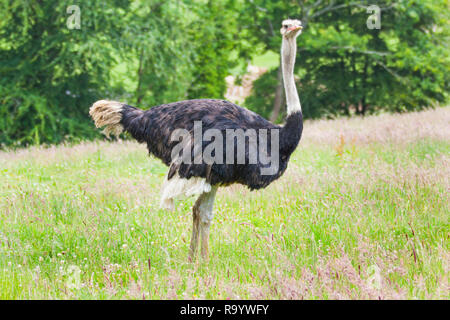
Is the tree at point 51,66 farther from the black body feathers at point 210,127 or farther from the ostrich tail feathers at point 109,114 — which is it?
the black body feathers at point 210,127

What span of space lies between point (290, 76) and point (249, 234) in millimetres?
1323

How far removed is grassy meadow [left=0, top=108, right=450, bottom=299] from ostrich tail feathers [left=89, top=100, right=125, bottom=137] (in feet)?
2.74

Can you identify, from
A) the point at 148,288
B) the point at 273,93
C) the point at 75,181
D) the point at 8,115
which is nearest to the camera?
the point at 148,288

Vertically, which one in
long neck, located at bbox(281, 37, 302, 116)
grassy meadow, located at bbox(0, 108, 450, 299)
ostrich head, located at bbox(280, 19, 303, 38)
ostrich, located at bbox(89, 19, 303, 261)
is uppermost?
ostrich head, located at bbox(280, 19, 303, 38)

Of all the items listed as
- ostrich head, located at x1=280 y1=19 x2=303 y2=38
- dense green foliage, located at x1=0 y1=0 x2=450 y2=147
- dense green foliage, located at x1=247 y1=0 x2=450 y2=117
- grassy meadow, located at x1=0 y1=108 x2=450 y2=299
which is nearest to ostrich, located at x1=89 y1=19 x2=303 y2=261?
ostrich head, located at x1=280 y1=19 x2=303 y2=38

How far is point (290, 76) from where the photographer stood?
419cm

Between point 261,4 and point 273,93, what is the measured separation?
10.5 feet

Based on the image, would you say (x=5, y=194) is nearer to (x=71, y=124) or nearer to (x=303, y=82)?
(x=71, y=124)

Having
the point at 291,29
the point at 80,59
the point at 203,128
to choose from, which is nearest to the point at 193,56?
the point at 80,59

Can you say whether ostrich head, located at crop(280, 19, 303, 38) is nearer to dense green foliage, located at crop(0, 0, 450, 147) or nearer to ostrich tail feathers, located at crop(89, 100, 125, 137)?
ostrich tail feathers, located at crop(89, 100, 125, 137)

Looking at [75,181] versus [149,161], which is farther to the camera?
[149,161]

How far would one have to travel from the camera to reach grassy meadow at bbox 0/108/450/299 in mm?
3391

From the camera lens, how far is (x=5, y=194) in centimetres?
585
